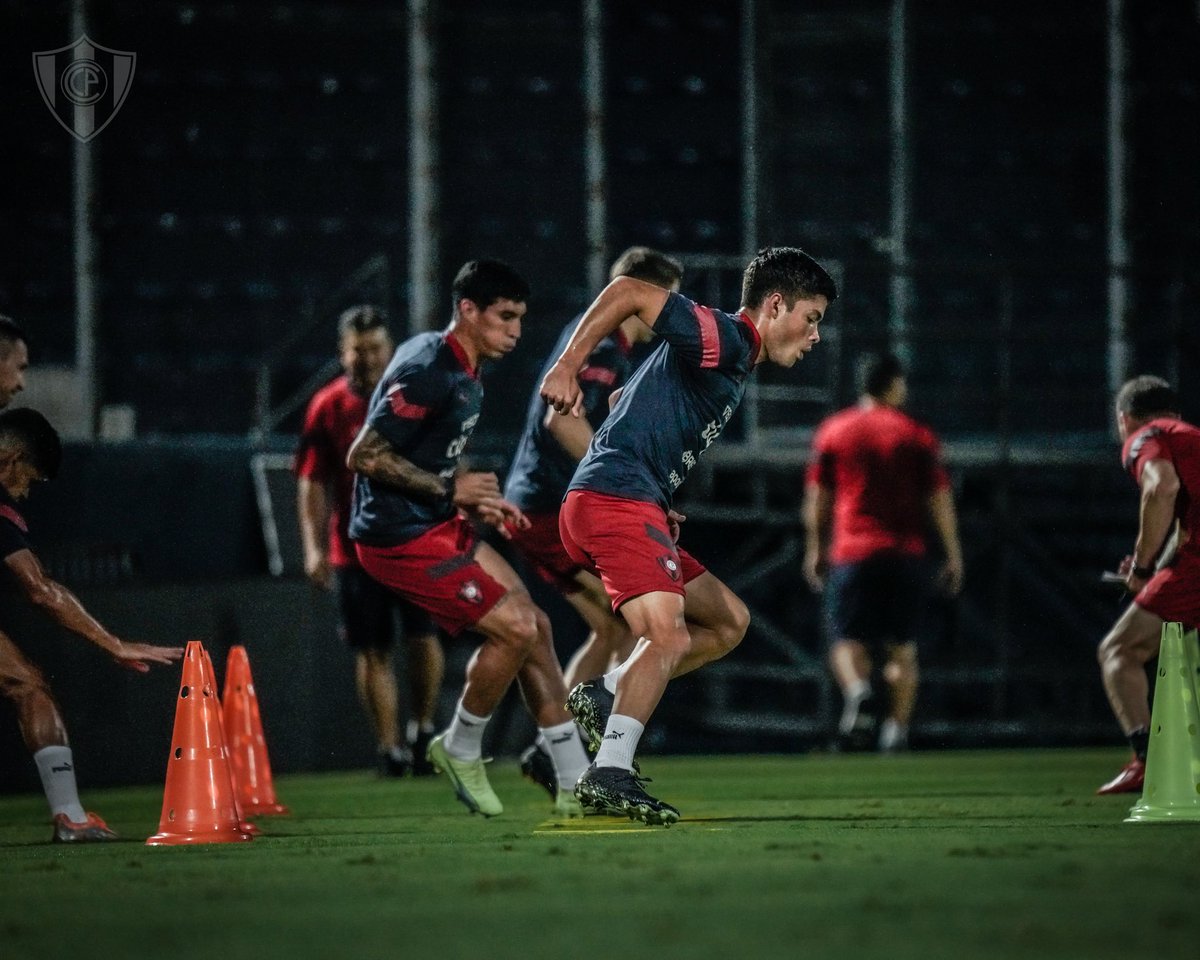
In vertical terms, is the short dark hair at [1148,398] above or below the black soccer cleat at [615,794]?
above

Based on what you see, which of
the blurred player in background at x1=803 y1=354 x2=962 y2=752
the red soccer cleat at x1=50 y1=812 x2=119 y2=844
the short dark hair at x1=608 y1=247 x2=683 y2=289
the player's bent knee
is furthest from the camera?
the blurred player in background at x1=803 y1=354 x2=962 y2=752

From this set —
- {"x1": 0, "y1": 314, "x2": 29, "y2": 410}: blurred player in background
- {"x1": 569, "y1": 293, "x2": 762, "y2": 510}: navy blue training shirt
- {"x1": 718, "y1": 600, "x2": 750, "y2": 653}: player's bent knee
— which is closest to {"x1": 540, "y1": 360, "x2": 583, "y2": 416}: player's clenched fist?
{"x1": 569, "y1": 293, "x2": 762, "y2": 510}: navy blue training shirt

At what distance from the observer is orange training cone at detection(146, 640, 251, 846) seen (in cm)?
686

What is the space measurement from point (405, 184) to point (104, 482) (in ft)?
16.0

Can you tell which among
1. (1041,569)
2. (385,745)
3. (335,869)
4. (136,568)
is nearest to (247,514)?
(136,568)

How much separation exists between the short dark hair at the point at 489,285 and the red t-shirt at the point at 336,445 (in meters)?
2.66

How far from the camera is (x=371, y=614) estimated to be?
1065cm

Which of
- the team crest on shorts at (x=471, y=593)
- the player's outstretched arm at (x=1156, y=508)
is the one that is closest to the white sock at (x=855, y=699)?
the player's outstretched arm at (x=1156, y=508)

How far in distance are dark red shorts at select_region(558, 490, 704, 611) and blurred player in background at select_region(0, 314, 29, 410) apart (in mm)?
2389

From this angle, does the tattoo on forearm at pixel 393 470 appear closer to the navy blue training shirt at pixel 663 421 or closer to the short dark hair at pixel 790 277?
the navy blue training shirt at pixel 663 421

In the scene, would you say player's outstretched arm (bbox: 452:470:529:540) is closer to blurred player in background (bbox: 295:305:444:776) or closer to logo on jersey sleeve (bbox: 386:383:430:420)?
logo on jersey sleeve (bbox: 386:383:430:420)

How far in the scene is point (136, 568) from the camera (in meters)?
11.8

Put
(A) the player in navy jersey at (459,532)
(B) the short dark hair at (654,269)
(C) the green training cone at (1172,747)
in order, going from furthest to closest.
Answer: (B) the short dark hair at (654,269)
(A) the player in navy jersey at (459,532)
(C) the green training cone at (1172,747)

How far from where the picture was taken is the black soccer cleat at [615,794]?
6.70m
